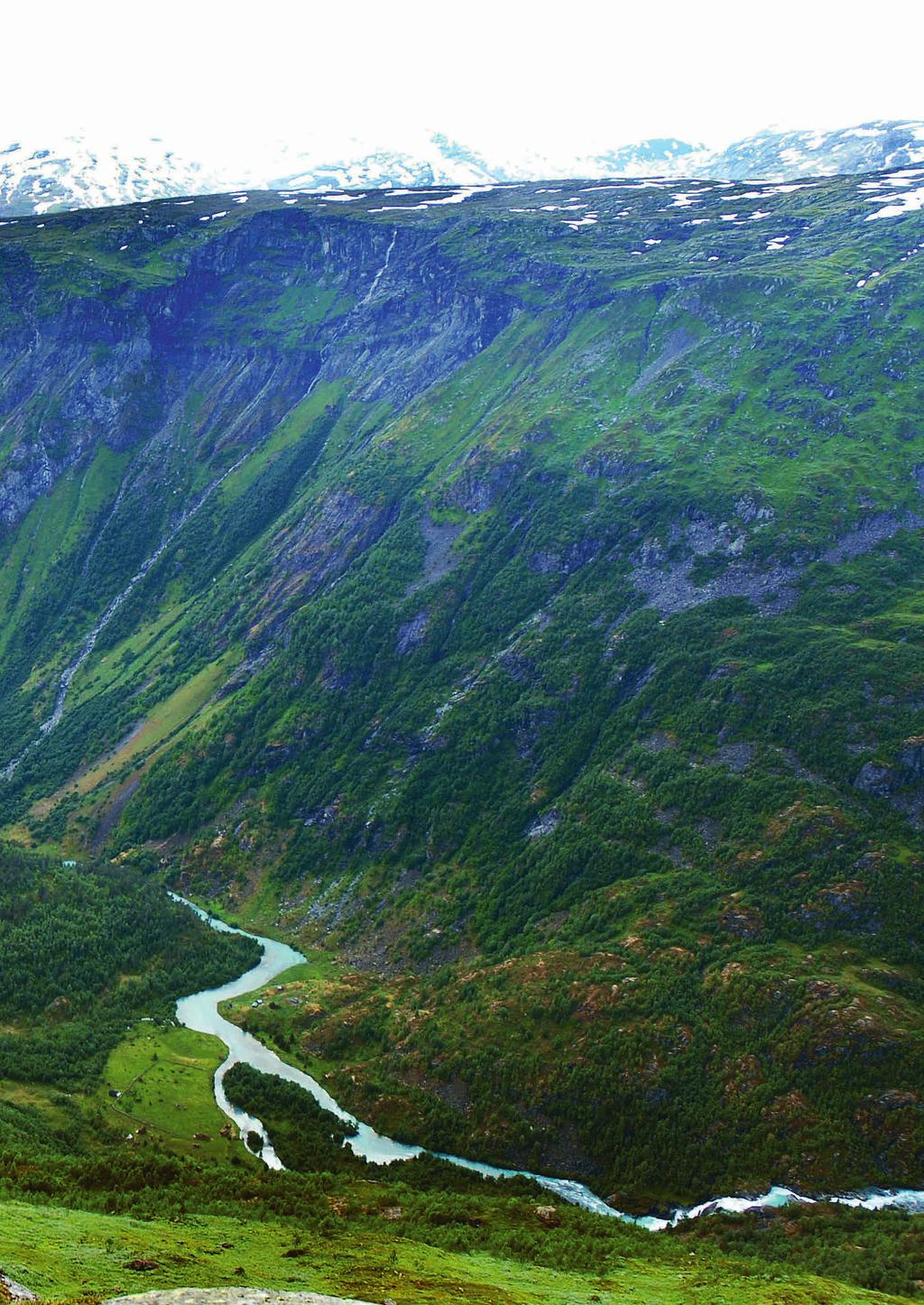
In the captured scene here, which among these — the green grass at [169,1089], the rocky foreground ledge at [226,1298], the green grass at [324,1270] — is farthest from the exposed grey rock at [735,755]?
the rocky foreground ledge at [226,1298]

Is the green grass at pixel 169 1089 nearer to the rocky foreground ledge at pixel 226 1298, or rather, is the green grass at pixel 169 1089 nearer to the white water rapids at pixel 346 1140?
the white water rapids at pixel 346 1140

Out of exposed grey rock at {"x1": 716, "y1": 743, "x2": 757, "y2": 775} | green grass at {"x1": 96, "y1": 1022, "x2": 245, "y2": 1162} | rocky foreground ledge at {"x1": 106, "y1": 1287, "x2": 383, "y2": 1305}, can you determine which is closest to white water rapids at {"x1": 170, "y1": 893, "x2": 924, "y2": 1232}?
green grass at {"x1": 96, "y1": 1022, "x2": 245, "y2": 1162}

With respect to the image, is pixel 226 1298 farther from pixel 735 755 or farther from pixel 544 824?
pixel 544 824

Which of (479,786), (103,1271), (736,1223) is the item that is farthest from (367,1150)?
(479,786)

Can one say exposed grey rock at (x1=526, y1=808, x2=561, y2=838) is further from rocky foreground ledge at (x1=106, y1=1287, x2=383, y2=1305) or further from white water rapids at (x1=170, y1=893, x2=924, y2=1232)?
rocky foreground ledge at (x1=106, y1=1287, x2=383, y2=1305)

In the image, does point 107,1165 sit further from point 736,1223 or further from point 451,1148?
point 736,1223

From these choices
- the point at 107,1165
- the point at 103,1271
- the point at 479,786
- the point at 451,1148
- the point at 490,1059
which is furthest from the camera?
the point at 479,786
